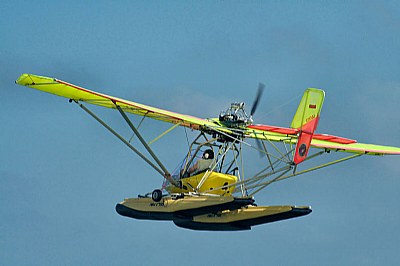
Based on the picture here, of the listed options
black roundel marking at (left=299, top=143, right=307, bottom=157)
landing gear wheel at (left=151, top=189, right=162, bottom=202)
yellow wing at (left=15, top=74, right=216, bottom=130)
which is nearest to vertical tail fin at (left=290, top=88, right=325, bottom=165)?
black roundel marking at (left=299, top=143, right=307, bottom=157)

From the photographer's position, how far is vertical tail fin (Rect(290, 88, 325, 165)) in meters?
51.1

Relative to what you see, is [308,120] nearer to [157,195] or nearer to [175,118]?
[175,118]

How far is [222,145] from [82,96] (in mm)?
6292

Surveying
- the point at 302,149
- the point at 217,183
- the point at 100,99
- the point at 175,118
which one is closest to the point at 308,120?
the point at 302,149

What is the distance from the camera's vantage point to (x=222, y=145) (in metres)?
55.4

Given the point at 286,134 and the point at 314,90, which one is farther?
the point at 286,134

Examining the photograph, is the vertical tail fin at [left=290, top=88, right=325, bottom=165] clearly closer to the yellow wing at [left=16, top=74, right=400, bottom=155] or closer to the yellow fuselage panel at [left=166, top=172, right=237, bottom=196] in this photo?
the yellow wing at [left=16, top=74, right=400, bottom=155]

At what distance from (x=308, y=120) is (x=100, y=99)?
9118 mm

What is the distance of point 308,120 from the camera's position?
51.6 meters

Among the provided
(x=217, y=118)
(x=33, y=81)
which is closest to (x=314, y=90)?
(x=217, y=118)

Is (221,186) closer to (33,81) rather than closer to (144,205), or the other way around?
(144,205)

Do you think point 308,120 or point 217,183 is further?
point 217,183

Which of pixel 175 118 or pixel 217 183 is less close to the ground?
pixel 175 118

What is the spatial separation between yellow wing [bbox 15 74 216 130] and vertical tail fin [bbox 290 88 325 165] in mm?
5074
